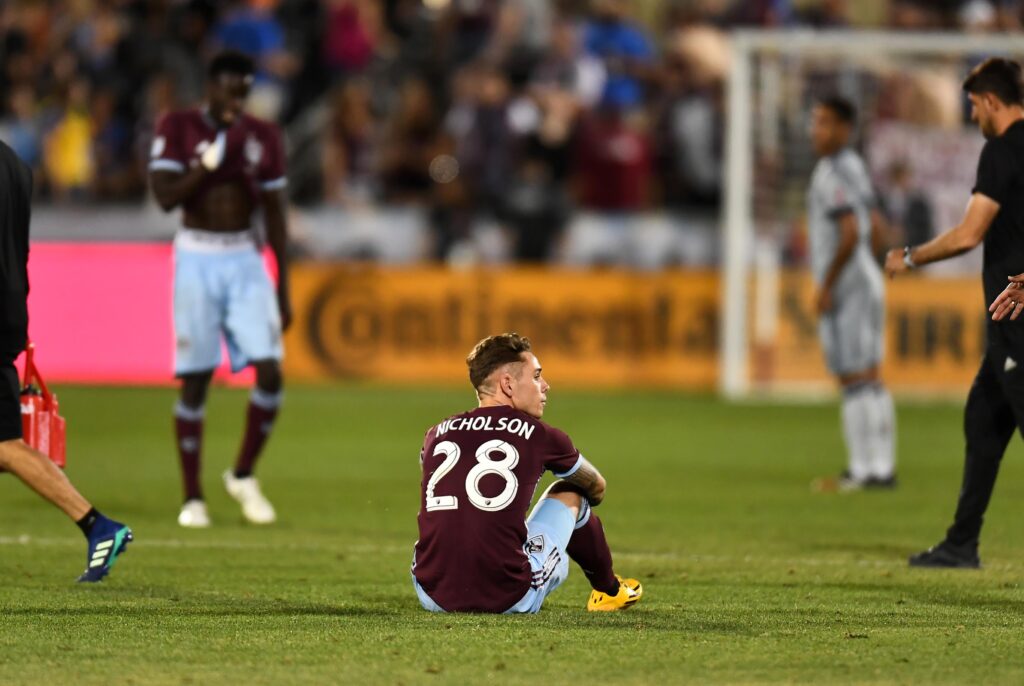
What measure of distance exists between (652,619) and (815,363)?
13.6m

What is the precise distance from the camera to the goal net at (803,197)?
20531 mm

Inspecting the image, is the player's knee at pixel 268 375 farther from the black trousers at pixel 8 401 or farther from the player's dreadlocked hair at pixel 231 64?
the black trousers at pixel 8 401

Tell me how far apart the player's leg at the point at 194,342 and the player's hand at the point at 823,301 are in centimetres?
437

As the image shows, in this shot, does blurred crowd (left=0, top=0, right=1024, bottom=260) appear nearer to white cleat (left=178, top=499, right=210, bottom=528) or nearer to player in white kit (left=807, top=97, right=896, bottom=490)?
player in white kit (left=807, top=97, right=896, bottom=490)

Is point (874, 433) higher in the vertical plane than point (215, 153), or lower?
lower

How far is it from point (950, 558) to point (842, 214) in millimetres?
4451

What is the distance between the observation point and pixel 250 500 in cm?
1128

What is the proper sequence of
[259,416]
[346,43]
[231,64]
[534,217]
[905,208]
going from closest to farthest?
[231,64], [259,416], [905,208], [534,217], [346,43]

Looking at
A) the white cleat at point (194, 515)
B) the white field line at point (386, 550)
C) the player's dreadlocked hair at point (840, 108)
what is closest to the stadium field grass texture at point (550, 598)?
the white field line at point (386, 550)

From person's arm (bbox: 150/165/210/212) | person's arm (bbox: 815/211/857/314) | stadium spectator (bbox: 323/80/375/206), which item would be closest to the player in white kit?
person's arm (bbox: 815/211/857/314)

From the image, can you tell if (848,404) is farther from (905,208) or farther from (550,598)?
(905,208)

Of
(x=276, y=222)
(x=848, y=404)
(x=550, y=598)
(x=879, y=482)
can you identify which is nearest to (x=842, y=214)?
(x=848, y=404)

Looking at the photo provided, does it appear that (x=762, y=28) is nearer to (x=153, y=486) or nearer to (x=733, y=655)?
(x=153, y=486)

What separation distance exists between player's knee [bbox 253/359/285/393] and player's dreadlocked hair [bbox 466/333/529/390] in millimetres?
3972
